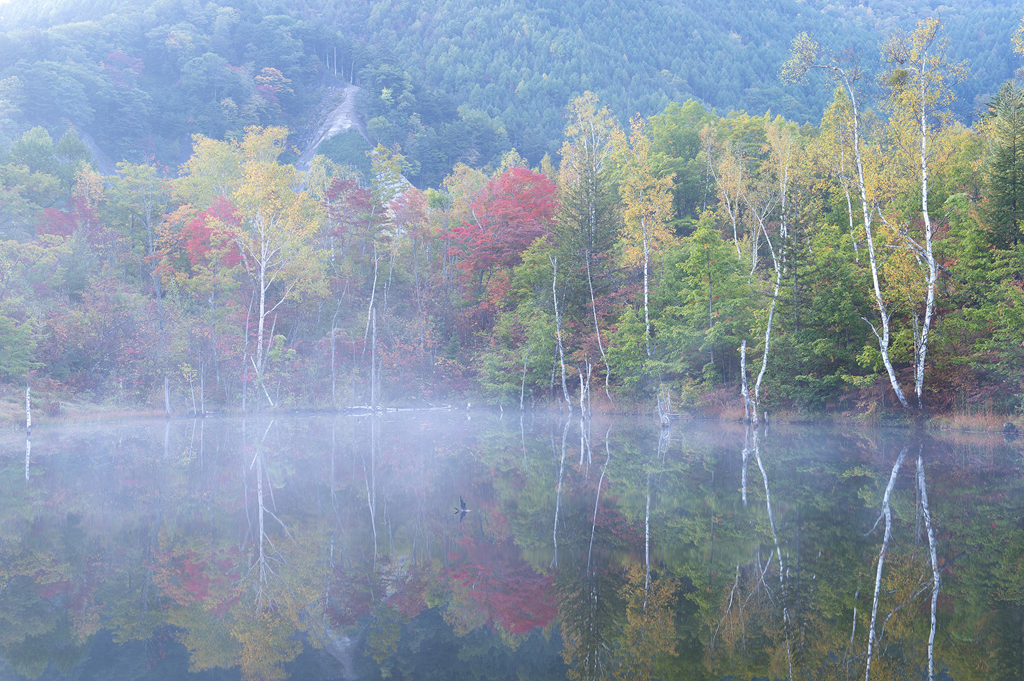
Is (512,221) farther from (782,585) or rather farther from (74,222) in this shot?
(782,585)

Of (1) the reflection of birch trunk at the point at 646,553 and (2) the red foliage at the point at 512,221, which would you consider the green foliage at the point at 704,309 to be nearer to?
(2) the red foliage at the point at 512,221

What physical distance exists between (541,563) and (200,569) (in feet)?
14.2

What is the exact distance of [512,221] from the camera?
41938 mm

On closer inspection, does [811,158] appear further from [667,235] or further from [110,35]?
[110,35]

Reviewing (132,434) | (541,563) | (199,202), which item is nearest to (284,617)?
(541,563)

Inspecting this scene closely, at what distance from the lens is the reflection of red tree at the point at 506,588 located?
6.88 meters

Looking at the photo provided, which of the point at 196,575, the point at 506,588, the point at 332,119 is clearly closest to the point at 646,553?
the point at 506,588

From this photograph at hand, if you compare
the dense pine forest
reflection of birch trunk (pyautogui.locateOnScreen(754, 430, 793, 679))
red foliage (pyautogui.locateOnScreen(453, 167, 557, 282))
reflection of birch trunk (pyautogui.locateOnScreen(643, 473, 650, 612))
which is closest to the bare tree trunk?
the dense pine forest

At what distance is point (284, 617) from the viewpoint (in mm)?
7148

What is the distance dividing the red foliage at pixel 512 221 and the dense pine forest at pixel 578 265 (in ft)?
0.57

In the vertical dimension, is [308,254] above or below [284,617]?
above

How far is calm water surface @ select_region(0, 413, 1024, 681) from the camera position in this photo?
6031 millimetres

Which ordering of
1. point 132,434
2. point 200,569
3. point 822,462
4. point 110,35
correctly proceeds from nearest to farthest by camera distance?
point 200,569
point 822,462
point 132,434
point 110,35

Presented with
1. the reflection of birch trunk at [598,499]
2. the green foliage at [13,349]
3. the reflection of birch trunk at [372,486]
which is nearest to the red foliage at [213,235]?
the green foliage at [13,349]
